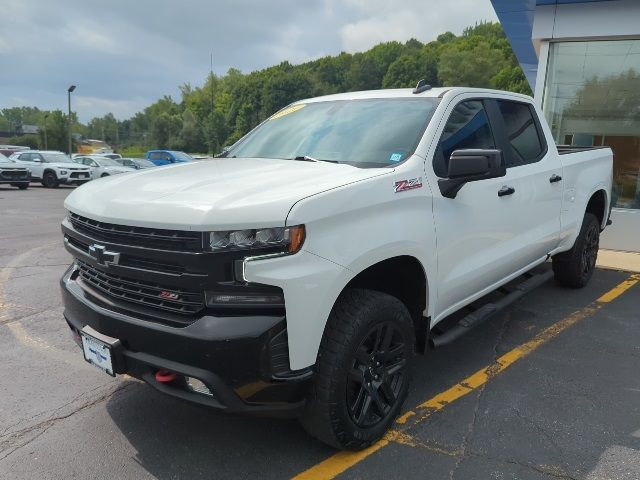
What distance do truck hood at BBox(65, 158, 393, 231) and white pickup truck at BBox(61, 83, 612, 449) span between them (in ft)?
0.03

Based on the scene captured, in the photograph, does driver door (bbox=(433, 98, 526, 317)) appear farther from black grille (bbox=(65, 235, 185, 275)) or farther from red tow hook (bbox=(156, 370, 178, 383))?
red tow hook (bbox=(156, 370, 178, 383))

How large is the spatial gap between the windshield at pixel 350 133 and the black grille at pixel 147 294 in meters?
1.29

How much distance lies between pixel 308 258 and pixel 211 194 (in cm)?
55

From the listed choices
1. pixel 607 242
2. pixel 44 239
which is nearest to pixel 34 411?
pixel 44 239

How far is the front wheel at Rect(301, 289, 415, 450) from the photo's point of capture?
8.32 ft

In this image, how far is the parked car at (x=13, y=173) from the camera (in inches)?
813

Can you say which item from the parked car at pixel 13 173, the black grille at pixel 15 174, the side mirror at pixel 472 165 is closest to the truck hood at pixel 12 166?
the parked car at pixel 13 173

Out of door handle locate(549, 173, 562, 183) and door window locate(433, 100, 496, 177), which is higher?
door window locate(433, 100, 496, 177)

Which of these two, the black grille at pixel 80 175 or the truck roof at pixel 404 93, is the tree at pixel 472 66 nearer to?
the black grille at pixel 80 175

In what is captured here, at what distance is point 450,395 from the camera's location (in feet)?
11.4

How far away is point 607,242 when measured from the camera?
28.2 ft

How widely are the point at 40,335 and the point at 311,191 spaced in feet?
10.7

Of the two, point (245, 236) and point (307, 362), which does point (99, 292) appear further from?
point (307, 362)

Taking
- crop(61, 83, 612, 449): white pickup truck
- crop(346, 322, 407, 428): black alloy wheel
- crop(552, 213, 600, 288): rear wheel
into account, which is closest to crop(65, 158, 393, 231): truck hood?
crop(61, 83, 612, 449): white pickup truck
